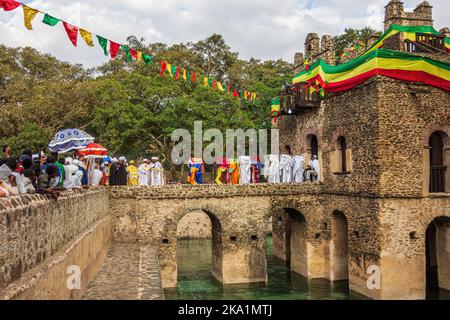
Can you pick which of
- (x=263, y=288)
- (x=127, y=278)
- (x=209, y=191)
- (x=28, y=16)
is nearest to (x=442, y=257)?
(x=263, y=288)

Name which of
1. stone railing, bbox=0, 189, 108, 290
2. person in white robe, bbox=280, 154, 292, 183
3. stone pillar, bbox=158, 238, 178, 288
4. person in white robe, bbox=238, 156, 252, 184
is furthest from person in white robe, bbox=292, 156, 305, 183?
stone railing, bbox=0, 189, 108, 290

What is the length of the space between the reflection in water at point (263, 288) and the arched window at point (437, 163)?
407cm

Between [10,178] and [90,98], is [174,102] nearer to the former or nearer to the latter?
[90,98]

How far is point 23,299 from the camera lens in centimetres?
455

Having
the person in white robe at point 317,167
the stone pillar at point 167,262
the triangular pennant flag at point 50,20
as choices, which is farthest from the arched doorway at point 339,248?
the triangular pennant flag at point 50,20

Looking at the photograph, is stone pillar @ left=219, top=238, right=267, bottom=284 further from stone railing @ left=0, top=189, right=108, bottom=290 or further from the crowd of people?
stone railing @ left=0, top=189, right=108, bottom=290

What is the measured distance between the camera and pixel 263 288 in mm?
17562

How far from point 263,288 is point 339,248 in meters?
3.77

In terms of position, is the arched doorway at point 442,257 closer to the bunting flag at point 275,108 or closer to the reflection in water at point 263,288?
the reflection in water at point 263,288

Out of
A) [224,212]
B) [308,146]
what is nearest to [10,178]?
[224,212]

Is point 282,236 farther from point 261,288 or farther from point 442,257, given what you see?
point 442,257

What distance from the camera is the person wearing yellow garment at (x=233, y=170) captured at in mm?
20922

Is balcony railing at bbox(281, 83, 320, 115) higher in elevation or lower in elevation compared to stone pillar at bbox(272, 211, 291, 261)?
higher

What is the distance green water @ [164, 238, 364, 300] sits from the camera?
16469mm
